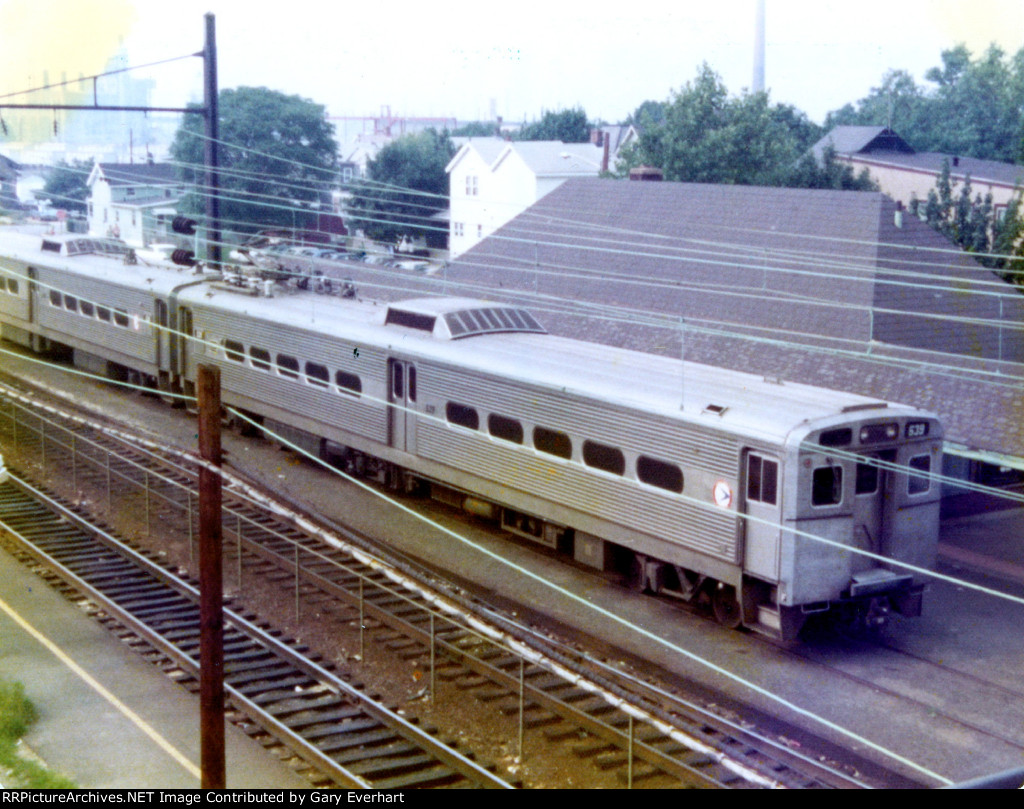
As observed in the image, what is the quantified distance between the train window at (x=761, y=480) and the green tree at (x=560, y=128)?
198ft

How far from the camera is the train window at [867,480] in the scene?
14234mm

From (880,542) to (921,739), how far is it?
2.95m

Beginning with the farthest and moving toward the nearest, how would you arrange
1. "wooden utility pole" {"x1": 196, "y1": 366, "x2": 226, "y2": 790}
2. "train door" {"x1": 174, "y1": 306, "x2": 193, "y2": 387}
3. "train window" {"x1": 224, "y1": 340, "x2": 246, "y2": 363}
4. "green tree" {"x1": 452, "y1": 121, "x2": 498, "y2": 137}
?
"green tree" {"x1": 452, "y1": 121, "x2": 498, "y2": 137} < "train door" {"x1": 174, "y1": 306, "x2": 193, "y2": 387} < "train window" {"x1": 224, "y1": 340, "x2": 246, "y2": 363} < "wooden utility pole" {"x1": 196, "y1": 366, "x2": 226, "y2": 790}

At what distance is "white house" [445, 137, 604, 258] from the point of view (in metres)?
51.9

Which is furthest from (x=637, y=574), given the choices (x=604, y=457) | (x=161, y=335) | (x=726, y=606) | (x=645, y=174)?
(x=645, y=174)

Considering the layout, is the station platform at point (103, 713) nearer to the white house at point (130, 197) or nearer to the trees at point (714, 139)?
the trees at point (714, 139)

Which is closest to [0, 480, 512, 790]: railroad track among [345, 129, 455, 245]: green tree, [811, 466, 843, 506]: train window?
[811, 466, 843, 506]: train window

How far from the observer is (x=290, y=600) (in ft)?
A: 52.6

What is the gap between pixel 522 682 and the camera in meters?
10.9

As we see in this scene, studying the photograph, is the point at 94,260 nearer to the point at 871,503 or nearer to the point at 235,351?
→ the point at 235,351

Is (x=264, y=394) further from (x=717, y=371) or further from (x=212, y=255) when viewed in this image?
(x=717, y=371)

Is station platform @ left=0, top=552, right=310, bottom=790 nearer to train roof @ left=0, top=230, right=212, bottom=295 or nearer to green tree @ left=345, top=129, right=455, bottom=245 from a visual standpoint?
train roof @ left=0, top=230, right=212, bottom=295

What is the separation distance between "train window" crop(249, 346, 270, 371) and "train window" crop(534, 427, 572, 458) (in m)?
7.90

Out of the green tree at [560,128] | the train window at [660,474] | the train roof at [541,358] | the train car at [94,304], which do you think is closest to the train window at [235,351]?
the train roof at [541,358]
